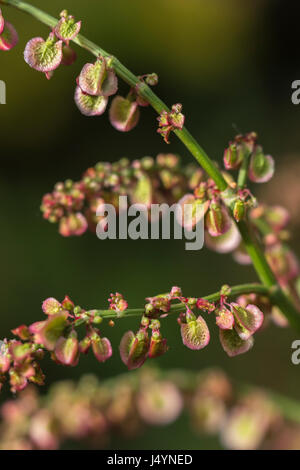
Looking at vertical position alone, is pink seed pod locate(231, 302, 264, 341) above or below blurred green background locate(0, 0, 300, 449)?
below

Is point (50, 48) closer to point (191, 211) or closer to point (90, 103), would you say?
point (90, 103)

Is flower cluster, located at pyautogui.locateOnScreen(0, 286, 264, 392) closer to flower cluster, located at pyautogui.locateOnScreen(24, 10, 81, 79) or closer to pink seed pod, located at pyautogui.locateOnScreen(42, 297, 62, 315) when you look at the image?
pink seed pod, located at pyautogui.locateOnScreen(42, 297, 62, 315)

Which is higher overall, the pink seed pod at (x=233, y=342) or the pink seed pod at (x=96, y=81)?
the pink seed pod at (x=96, y=81)

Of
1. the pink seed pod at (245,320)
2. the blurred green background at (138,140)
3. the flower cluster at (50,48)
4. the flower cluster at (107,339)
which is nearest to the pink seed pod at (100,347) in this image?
the flower cluster at (107,339)

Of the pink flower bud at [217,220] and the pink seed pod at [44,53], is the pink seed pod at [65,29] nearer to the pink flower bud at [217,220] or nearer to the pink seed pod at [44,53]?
the pink seed pod at [44,53]

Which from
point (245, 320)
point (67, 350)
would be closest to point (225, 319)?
point (245, 320)

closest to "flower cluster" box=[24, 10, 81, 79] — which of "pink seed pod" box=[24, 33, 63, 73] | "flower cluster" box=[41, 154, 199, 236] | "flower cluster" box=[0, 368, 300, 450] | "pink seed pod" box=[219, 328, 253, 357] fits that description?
"pink seed pod" box=[24, 33, 63, 73]

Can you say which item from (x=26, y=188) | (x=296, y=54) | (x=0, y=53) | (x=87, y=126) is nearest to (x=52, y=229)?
(x=26, y=188)

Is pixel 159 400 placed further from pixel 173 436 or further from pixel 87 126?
pixel 87 126
